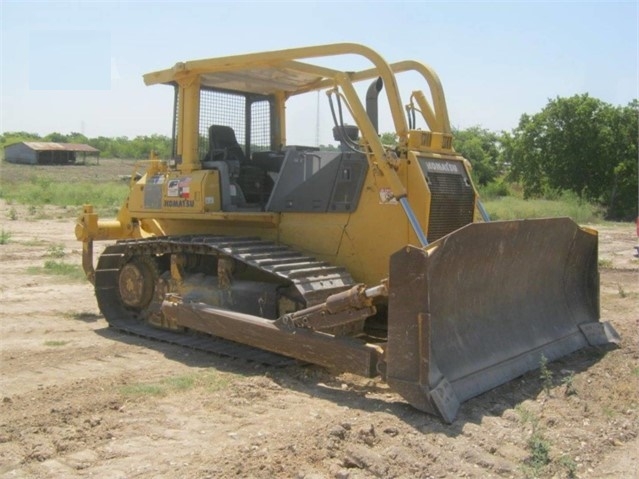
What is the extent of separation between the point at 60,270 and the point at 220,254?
21.0 ft

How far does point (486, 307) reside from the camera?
5.82 metres

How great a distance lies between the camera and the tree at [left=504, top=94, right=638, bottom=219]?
110ft

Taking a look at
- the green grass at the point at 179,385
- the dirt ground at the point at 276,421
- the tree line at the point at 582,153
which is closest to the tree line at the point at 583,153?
the tree line at the point at 582,153

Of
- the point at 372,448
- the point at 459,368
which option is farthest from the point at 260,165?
the point at 372,448

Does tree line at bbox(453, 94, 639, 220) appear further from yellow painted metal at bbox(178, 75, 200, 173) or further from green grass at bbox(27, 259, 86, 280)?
yellow painted metal at bbox(178, 75, 200, 173)

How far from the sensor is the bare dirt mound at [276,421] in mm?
4039

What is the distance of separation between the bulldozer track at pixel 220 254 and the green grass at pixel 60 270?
3.75m

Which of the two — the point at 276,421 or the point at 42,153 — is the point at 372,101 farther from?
the point at 42,153

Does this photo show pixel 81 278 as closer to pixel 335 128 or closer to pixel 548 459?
pixel 335 128

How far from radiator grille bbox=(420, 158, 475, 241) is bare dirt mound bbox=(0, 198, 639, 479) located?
155cm

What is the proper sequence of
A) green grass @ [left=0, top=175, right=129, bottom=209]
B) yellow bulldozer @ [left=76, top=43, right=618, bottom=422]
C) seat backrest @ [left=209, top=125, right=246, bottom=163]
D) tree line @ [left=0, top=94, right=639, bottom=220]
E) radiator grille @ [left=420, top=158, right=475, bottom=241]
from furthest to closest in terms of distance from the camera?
1. tree line @ [left=0, top=94, right=639, bottom=220]
2. green grass @ [left=0, top=175, right=129, bottom=209]
3. seat backrest @ [left=209, top=125, right=246, bottom=163]
4. radiator grille @ [left=420, top=158, right=475, bottom=241]
5. yellow bulldozer @ [left=76, top=43, right=618, bottom=422]

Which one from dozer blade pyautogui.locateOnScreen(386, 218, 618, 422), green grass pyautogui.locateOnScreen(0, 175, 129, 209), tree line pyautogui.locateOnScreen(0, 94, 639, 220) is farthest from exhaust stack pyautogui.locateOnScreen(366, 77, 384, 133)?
tree line pyautogui.locateOnScreen(0, 94, 639, 220)

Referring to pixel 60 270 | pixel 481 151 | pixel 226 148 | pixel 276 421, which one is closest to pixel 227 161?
pixel 226 148

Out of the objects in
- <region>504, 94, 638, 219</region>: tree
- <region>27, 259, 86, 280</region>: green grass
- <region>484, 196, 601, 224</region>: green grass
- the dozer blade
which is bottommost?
<region>27, 259, 86, 280</region>: green grass
